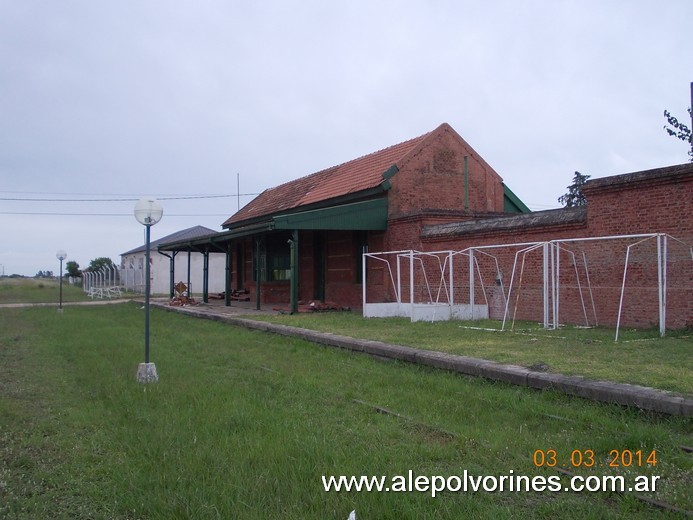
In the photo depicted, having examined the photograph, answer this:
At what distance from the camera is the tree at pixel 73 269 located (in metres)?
80.6

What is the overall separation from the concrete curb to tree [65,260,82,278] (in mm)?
75448

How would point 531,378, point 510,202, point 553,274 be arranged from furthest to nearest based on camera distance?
point 510,202
point 553,274
point 531,378

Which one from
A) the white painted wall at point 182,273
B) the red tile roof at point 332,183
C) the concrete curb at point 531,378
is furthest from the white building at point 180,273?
the concrete curb at point 531,378

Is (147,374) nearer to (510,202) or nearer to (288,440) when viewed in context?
(288,440)

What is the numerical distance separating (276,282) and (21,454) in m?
20.8

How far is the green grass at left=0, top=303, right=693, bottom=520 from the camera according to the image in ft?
13.9

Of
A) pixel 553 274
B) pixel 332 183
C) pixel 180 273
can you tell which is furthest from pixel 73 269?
pixel 553 274

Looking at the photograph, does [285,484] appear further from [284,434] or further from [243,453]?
[284,434]

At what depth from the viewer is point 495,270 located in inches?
655

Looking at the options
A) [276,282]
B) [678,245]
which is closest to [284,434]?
[678,245]

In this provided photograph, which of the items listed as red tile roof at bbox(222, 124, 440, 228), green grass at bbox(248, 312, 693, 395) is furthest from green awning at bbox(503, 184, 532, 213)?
green grass at bbox(248, 312, 693, 395)

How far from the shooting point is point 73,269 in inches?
Answer: 3199

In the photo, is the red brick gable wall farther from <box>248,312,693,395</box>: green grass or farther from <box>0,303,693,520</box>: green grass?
<box>0,303,693,520</box>: green grass

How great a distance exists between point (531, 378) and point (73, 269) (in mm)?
82601
